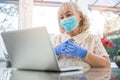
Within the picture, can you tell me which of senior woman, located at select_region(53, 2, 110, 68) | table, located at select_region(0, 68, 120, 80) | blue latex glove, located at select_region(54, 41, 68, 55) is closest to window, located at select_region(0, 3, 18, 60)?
senior woman, located at select_region(53, 2, 110, 68)

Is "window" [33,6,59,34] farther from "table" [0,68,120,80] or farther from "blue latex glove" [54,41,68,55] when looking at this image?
"table" [0,68,120,80]

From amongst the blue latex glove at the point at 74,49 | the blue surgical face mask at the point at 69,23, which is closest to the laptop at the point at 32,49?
the blue latex glove at the point at 74,49

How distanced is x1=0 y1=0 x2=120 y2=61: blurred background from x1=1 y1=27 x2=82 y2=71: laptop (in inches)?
52.7

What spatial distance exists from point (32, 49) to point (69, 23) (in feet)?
2.38

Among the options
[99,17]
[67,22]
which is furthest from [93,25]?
[67,22]

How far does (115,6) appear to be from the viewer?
3.01 meters

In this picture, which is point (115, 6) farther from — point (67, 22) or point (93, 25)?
point (67, 22)

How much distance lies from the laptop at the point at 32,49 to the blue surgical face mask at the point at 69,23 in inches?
24.3

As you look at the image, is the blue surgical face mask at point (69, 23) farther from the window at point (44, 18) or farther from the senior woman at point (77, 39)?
the window at point (44, 18)

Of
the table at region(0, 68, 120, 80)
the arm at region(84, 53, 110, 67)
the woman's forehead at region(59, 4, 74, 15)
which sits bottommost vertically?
the arm at region(84, 53, 110, 67)

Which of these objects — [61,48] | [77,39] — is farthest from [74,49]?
[77,39]

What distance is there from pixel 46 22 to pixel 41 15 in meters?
0.11

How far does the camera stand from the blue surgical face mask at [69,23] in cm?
180

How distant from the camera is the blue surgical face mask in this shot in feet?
5.92
